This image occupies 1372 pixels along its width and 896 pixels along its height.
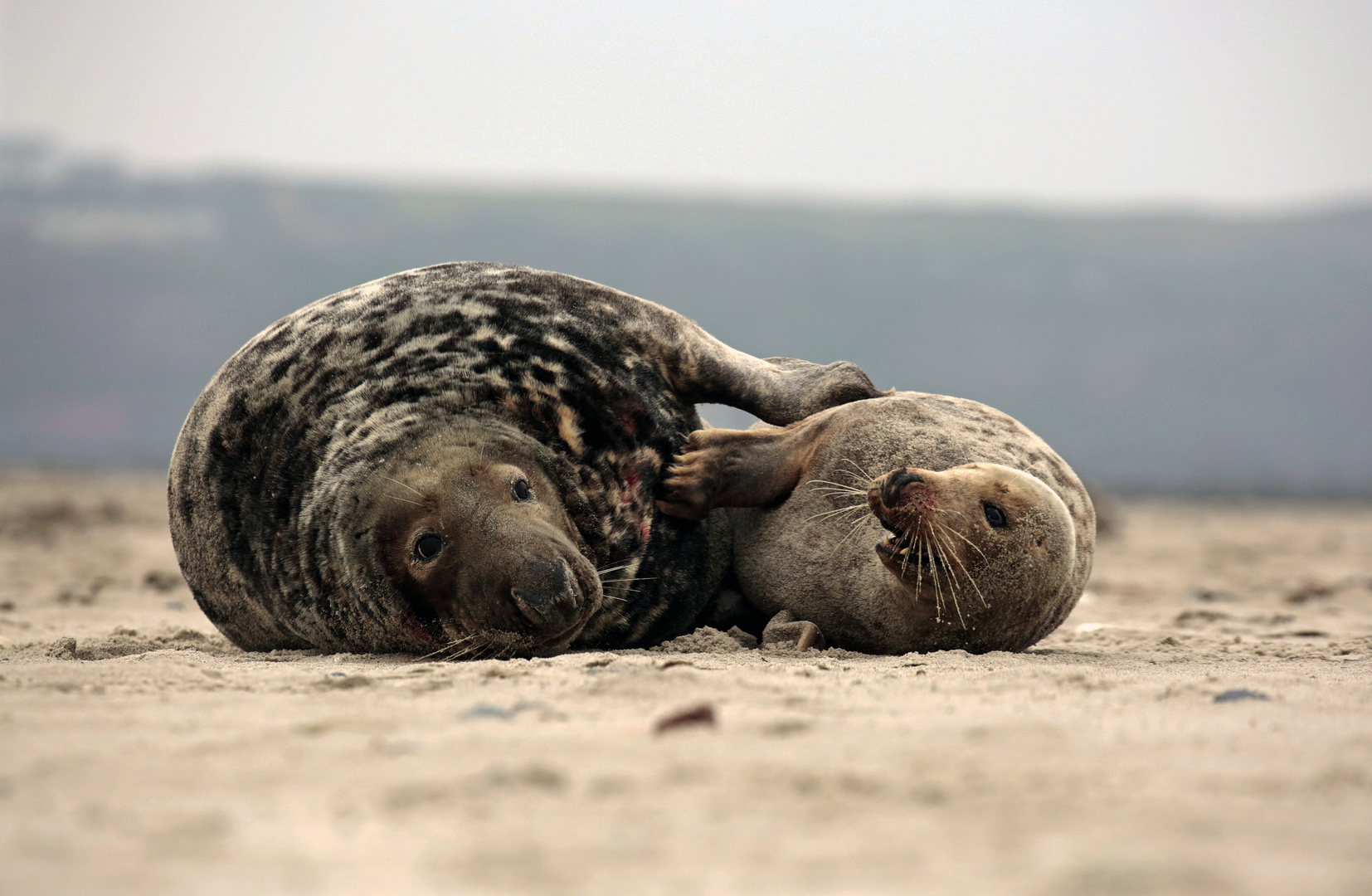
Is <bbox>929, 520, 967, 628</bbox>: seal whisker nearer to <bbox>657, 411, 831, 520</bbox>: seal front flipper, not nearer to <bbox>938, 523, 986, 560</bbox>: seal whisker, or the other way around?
<bbox>938, 523, 986, 560</bbox>: seal whisker

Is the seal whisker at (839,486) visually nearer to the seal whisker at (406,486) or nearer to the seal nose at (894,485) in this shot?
→ the seal nose at (894,485)

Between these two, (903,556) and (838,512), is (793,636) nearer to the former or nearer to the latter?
(838,512)

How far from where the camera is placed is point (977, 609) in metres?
3.84

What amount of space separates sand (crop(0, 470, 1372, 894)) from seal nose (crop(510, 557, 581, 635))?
5.3 inches

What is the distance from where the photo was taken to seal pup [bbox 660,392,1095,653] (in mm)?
3754

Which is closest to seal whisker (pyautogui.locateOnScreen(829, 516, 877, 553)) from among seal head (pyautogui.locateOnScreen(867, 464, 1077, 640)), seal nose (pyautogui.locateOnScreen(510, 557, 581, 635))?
seal head (pyautogui.locateOnScreen(867, 464, 1077, 640))

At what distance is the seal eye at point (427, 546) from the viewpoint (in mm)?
3445

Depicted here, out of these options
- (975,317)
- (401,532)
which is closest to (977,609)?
(401,532)

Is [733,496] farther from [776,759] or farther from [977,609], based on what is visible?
[776,759]

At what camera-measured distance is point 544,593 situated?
3281mm

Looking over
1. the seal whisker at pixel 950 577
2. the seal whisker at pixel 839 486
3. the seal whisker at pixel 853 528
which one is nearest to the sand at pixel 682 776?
the seal whisker at pixel 950 577

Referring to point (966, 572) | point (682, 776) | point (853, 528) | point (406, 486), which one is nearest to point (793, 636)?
point (853, 528)

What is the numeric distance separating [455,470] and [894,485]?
127 centimetres

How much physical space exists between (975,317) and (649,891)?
9091 cm
